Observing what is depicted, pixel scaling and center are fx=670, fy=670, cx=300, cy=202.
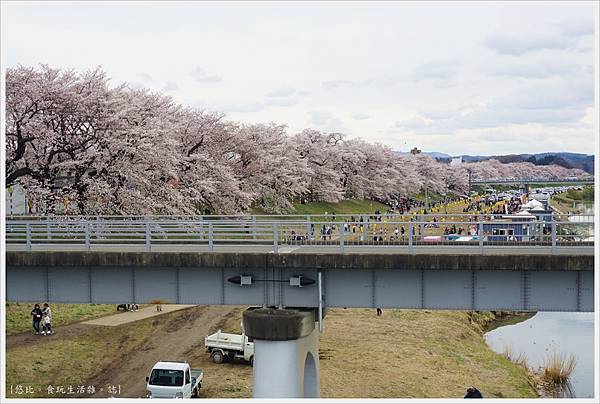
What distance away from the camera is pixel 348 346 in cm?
3158

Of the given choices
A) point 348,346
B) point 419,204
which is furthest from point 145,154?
point 419,204

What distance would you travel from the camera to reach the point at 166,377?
23.1 metres

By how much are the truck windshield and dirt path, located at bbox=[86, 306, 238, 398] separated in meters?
1.64

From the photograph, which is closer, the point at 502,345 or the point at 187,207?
the point at 502,345

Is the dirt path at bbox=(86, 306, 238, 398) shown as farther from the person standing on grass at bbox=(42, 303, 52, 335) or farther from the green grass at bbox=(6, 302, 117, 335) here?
the person standing on grass at bbox=(42, 303, 52, 335)

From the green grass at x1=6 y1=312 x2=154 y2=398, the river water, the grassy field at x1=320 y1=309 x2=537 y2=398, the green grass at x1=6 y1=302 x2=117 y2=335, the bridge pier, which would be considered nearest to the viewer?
the bridge pier

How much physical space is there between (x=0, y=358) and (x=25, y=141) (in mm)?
20663

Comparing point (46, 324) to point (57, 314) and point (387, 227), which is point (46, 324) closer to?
point (57, 314)

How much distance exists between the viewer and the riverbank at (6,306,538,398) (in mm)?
26031

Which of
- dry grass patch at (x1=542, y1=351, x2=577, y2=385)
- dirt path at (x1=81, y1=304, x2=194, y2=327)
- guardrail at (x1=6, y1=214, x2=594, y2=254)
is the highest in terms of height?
guardrail at (x1=6, y1=214, x2=594, y2=254)

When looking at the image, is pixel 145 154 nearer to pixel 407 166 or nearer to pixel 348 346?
pixel 348 346

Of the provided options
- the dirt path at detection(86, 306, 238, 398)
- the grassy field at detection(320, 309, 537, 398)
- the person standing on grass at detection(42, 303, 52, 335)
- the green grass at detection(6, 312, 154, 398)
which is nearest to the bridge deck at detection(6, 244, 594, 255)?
the dirt path at detection(86, 306, 238, 398)

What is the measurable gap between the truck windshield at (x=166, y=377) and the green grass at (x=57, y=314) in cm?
1143

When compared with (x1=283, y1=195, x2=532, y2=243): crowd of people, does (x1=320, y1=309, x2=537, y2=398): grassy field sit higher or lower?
lower
